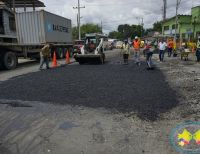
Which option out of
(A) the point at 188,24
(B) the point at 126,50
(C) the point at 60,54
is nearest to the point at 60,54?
(C) the point at 60,54

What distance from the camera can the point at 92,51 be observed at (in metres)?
17.7

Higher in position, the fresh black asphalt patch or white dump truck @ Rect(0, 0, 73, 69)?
white dump truck @ Rect(0, 0, 73, 69)

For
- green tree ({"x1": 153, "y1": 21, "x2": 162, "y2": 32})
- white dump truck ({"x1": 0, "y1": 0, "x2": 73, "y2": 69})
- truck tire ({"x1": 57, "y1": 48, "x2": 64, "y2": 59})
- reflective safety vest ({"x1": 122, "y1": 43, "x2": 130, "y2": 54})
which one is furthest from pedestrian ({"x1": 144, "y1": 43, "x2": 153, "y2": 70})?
green tree ({"x1": 153, "y1": 21, "x2": 162, "y2": 32})

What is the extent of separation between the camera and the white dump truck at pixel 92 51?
1722 cm

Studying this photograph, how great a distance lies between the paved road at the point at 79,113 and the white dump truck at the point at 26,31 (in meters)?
6.16

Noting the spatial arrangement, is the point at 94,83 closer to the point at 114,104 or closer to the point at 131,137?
the point at 114,104

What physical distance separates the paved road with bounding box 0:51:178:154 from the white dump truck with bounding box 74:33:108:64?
7.28 m

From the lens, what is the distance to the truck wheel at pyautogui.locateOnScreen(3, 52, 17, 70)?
A: 600 inches

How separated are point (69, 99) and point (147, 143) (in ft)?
11.5

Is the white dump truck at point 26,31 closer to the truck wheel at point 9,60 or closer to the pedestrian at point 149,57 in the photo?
the truck wheel at point 9,60

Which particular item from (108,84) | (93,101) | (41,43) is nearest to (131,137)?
(93,101)

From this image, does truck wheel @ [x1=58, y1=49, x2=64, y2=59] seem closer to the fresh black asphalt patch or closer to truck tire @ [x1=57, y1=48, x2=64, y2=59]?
truck tire @ [x1=57, y1=48, x2=64, y2=59]

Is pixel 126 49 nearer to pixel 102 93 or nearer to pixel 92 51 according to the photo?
pixel 92 51

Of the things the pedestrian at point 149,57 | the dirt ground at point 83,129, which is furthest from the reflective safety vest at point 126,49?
the dirt ground at point 83,129
